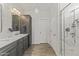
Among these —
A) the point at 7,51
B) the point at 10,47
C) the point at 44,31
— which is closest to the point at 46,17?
the point at 44,31

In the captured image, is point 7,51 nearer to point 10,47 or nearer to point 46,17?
point 10,47

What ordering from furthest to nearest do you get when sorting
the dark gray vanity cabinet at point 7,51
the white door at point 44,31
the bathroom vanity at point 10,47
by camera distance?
the white door at point 44,31
the bathroom vanity at point 10,47
the dark gray vanity cabinet at point 7,51

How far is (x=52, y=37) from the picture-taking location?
4508mm

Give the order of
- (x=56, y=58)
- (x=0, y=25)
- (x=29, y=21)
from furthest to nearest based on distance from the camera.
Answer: (x=29, y=21), (x=0, y=25), (x=56, y=58)

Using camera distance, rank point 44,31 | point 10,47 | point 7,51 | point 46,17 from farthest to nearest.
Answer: point 44,31
point 46,17
point 10,47
point 7,51

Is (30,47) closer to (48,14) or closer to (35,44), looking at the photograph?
(35,44)

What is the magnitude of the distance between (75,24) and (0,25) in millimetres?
1901

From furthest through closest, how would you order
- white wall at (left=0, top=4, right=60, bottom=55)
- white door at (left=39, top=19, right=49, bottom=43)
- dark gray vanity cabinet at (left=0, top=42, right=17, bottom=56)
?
white door at (left=39, top=19, right=49, bottom=43)
white wall at (left=0, top=4, right=60, bottom=55)
dark gray vanity cabinet at (left=0, top=42, right=17, bottom=56)

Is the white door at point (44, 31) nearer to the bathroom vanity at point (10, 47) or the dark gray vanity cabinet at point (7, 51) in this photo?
the bathroom vanity at point (10, 47)

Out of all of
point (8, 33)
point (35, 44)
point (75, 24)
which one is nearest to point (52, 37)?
point (35, 44)

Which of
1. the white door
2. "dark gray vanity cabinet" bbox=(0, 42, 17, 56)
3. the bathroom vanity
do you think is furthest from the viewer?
the white door

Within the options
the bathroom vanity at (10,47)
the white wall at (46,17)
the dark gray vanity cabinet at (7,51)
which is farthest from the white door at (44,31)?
the dark gray vanity cabinet at (7,51)

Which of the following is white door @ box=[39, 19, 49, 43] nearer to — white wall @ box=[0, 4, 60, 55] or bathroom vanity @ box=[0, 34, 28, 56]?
white wall @ box=[0, 4, 60, 55]

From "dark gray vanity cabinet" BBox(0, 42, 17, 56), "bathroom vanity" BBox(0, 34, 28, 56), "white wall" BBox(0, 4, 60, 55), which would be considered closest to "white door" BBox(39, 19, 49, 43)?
"white wall" BBox(0, 4, 60, 55)
